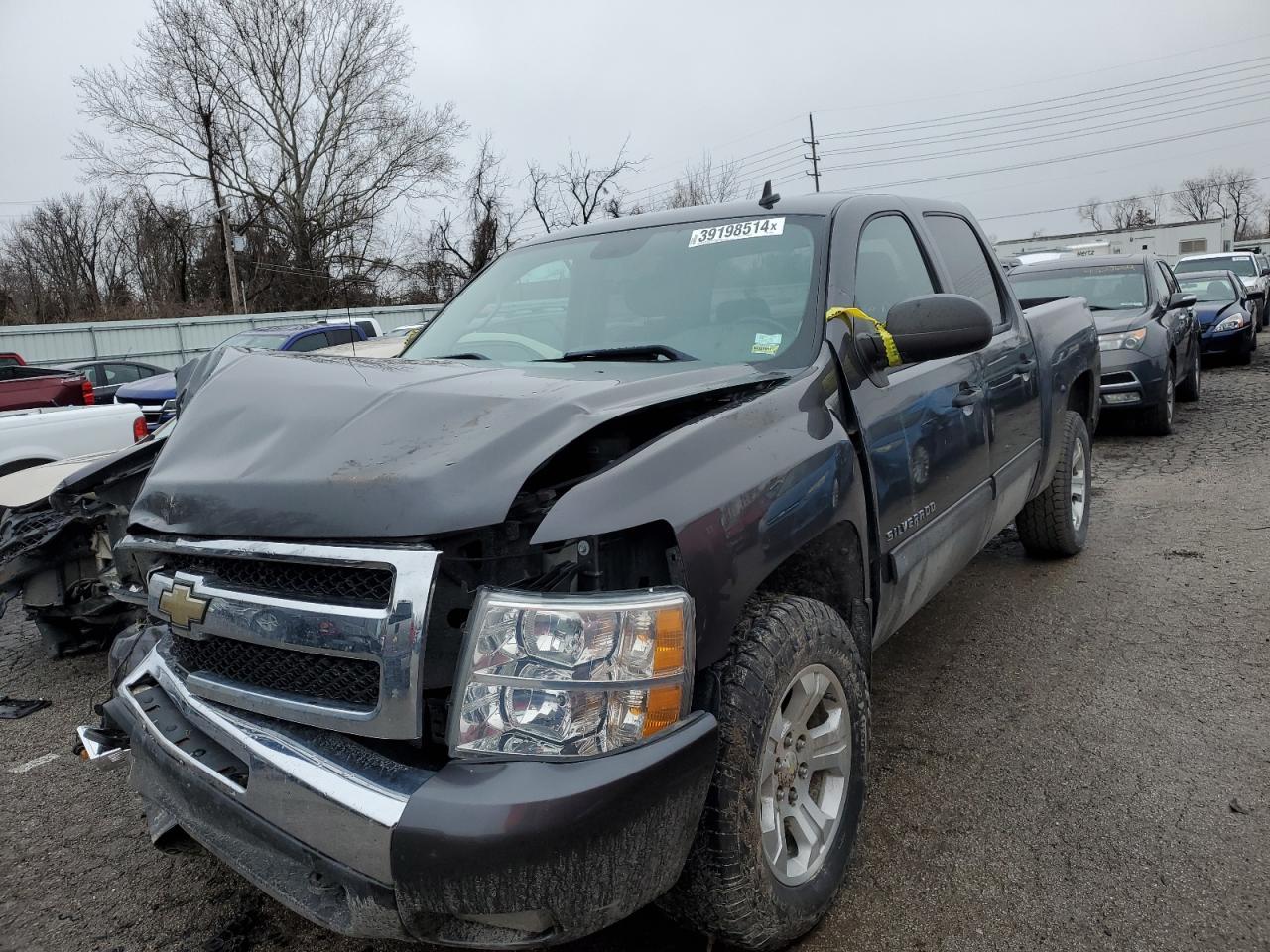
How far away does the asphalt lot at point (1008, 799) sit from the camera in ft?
7.43

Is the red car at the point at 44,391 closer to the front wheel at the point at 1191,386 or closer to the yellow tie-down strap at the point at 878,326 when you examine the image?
the yellow tie-down strap at the point at 878,326

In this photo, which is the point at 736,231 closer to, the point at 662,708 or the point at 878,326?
the point at 878,326

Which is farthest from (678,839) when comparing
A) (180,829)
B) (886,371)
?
(886,371)

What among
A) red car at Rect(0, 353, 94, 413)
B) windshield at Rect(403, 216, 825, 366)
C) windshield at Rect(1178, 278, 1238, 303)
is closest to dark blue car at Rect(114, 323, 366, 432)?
red car at Rect(0, 353, 94, 413)

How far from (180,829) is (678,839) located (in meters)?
1.16

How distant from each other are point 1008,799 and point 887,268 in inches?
70.1

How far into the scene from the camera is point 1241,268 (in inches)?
773

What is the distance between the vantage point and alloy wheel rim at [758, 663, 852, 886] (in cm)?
201

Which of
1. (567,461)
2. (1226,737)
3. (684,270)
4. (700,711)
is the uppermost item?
(684,270)

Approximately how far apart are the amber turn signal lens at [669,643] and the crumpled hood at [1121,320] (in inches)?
332

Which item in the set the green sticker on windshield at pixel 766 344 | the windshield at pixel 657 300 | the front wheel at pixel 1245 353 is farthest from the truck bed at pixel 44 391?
the front wheel at pixel 1245 353

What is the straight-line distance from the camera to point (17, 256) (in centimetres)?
4650

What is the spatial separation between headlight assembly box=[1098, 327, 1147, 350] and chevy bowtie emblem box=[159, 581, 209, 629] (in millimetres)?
8631

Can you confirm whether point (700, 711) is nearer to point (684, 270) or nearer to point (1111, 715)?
point (684, 270)
